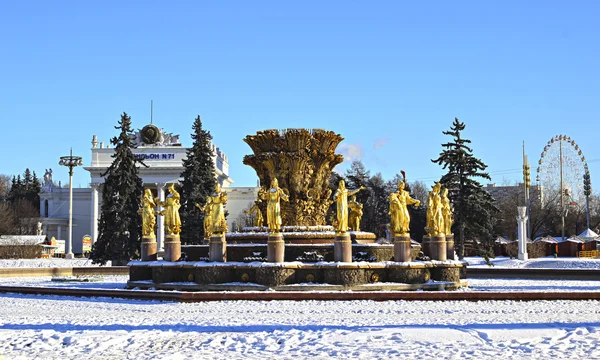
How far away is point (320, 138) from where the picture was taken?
24125 mm

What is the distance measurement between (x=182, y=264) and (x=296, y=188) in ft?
15.2

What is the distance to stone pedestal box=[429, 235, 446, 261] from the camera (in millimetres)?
21837

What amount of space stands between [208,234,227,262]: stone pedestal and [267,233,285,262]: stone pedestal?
4.52 feet

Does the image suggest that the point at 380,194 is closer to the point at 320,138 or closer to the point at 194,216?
the point at 194,216

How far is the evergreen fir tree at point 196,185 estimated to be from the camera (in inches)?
1976

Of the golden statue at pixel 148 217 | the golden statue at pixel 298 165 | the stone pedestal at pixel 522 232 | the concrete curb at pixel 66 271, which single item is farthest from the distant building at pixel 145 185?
the golden statue at pixel 298 165

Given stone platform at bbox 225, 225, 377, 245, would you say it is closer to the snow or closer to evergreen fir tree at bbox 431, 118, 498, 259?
the snow

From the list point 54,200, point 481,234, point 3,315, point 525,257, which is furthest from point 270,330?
point 54,200

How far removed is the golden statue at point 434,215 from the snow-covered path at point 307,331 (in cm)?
569

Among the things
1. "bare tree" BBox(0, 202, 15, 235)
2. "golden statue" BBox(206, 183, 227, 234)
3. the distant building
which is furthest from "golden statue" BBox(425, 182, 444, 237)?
"bare tree" BBox(0, 202, 15, 235)

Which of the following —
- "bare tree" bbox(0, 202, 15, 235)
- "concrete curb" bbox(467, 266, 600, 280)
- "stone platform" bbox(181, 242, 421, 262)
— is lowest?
Result: "concrete curb" bbox(467, 266, 600, 280)

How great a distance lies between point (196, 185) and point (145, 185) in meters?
27.1

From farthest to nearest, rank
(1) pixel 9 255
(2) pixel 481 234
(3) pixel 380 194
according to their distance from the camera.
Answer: (3) pixel 380 194 < (1) pixel 9 255 < (2) pixel 481 234

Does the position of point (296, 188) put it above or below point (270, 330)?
above
